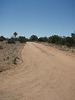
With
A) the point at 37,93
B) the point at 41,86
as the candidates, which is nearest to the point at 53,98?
the point at 37,93

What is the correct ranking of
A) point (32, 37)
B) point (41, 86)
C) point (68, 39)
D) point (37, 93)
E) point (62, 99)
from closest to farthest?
point (62, 99), point (37, 93), point (41, 86), point (68, 39), point (32, 37)

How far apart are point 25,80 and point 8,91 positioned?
1283 millimetres

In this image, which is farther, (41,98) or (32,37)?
(32,37)

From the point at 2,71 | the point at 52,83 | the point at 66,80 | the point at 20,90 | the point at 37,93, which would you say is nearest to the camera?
the point at 37,93

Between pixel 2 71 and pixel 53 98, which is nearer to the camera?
pixel 53 98

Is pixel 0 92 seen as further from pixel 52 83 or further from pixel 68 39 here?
pixel 68 39

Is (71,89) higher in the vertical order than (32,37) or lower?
lower

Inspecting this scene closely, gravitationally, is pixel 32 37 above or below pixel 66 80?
above

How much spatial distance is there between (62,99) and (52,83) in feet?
4.47

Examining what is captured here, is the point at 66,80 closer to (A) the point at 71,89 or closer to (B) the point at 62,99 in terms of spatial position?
(A) the point at 71,89

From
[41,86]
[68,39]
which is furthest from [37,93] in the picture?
[68,39]

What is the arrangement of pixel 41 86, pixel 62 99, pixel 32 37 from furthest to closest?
pixel 32 37 → pixel 41 86 → pixel 62 99

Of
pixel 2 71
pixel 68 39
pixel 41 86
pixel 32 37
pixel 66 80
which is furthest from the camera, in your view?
Result: pixel 32 37

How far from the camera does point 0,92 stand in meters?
4.36
